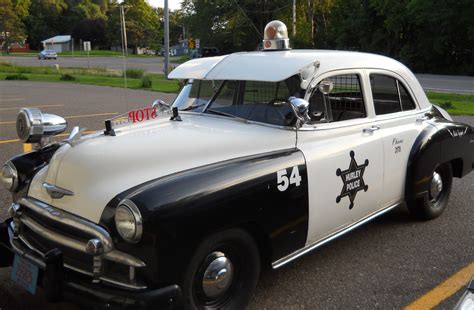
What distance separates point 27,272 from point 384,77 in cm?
323

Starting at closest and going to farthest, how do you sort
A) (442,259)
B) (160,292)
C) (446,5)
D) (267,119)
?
1. (160,292)
2. (267,119)
3. (442,259)
4. (446,5)

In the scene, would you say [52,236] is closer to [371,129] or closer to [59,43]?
[371,129]

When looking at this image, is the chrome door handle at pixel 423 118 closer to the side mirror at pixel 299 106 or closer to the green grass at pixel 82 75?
the side mirror at pixel 299 106

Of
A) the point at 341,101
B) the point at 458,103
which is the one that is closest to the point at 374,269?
the point at 341,101

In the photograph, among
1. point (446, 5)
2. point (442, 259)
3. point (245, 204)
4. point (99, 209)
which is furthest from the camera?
point (446, 5)

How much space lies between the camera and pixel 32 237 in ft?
9.34

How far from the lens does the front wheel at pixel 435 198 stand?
4566 millimetres

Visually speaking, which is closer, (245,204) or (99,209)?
(99,209)

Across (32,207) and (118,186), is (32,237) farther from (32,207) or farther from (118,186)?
(118,186)

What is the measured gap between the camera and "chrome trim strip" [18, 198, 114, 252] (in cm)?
244

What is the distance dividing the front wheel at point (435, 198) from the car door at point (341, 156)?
0.83 m

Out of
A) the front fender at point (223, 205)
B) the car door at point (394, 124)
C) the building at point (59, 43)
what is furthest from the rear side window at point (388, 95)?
the building at point (59, 43)

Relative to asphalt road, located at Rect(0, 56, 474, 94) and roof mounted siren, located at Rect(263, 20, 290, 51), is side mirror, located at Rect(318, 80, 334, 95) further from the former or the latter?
asphalt road, located at Rect(0, 56, 474, 94)

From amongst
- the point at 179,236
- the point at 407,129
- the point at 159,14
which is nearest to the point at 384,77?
the point at 407,129
